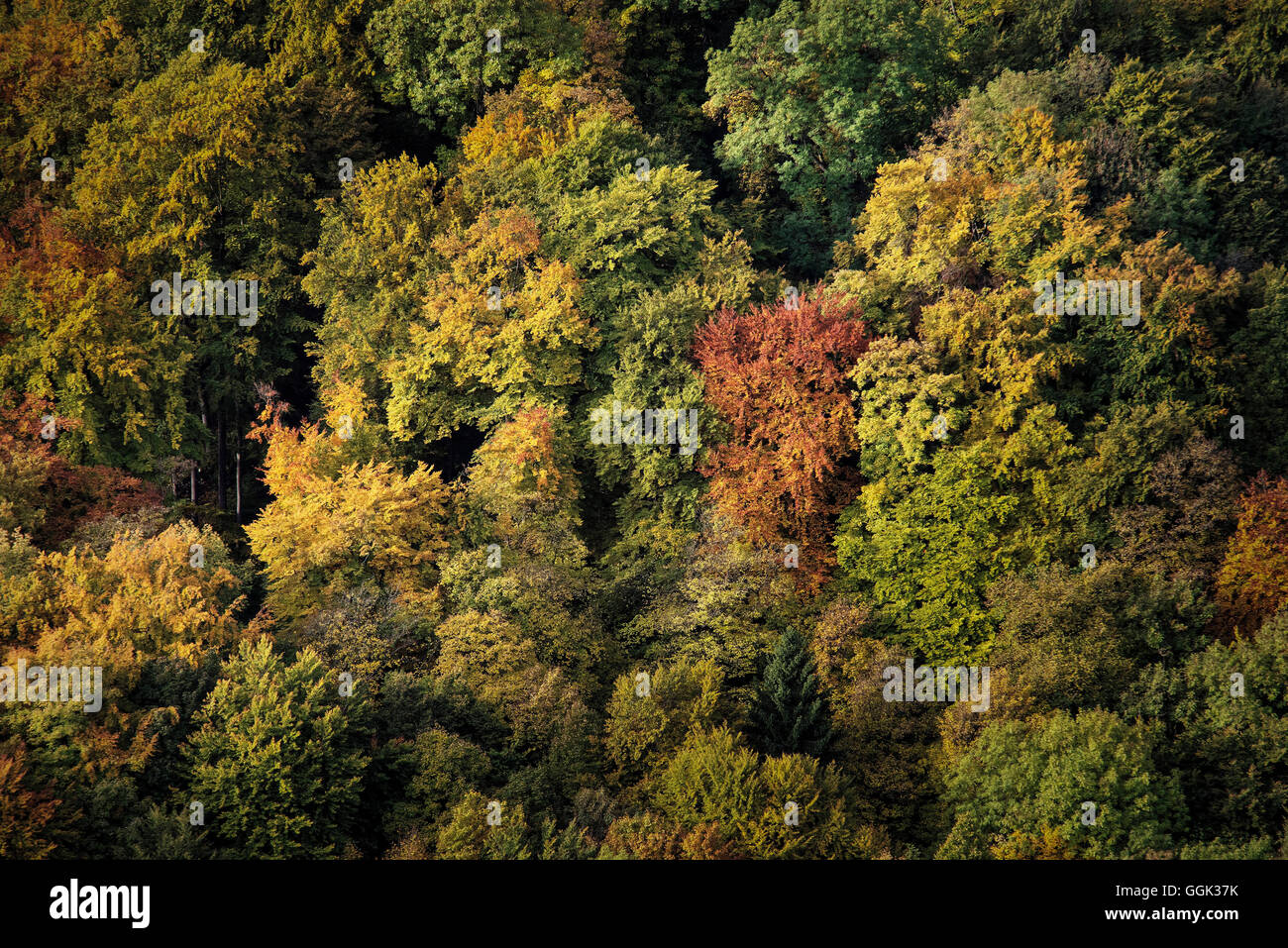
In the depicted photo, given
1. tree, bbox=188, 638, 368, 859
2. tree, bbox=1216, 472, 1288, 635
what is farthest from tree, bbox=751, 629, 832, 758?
tree, bbox=1216, 472, 1288, 635

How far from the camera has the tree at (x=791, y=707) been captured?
4150cm

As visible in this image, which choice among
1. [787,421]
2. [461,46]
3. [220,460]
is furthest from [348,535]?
[461,46]

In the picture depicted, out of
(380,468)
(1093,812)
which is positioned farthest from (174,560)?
(1093,812)

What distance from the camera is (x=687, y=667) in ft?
140

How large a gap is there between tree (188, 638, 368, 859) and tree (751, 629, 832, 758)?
1111 cm

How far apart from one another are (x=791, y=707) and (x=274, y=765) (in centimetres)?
1411

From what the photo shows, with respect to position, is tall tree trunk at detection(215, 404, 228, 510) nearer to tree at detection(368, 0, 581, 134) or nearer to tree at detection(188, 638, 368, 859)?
tree at detection(368, 0, 581, 134)

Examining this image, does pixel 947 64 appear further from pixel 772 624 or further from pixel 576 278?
pixel 772 624

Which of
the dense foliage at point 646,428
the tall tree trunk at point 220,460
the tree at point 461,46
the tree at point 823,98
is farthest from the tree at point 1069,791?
the tree at point 461,46

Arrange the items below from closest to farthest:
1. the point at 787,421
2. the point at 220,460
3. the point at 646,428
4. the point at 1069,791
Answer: the point at 1069,791
the point at 787,421
the point at 646,428
the point at 220,460

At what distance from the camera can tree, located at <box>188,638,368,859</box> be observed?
36.0 metres

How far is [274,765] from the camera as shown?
36.0m

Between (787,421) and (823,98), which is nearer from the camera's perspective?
(787,421)

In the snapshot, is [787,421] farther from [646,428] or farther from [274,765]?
[274,765]
